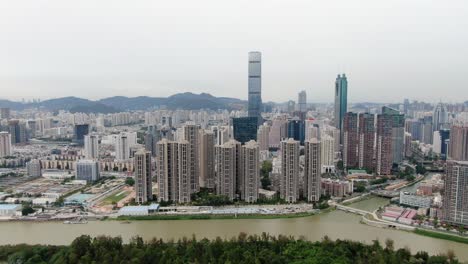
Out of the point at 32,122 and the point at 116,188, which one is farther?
the point at 32,122

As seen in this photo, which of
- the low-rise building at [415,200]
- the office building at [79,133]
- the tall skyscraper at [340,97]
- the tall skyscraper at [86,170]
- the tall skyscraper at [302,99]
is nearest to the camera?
the low-rise building at [415,200]

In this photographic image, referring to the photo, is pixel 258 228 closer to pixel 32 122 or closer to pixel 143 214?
pixel 143 214

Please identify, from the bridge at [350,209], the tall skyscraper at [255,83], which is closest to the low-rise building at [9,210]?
the bridge at [350,209]

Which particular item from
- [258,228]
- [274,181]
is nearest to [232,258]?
[258,228]

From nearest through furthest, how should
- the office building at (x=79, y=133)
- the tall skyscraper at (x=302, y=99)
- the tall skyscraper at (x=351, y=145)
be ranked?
the tall skyscraper at (x=351, y=145), the office building at (x=79, y=133), the tall skyscraper at (x=302, y=99)

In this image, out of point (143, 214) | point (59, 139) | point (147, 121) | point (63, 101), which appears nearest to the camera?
point (143, 214)

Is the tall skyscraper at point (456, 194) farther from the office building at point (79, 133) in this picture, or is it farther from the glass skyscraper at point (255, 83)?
the office building at point (79, 133)
